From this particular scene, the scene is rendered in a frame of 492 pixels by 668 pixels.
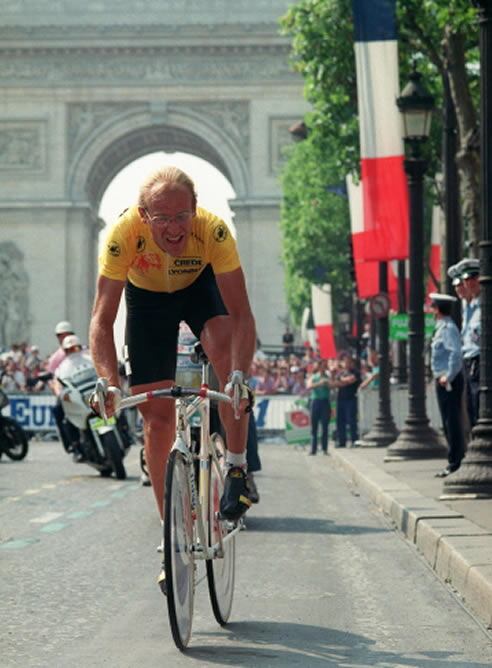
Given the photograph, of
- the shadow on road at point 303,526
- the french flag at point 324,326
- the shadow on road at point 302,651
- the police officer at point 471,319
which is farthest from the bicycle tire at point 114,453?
the french flag at point 324,326

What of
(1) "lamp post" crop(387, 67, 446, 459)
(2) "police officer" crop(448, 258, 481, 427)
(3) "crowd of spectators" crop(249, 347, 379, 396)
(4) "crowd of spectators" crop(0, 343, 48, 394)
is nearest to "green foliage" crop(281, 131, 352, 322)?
(3) "crowd of spectators" crop(249, 347, 379, 396)

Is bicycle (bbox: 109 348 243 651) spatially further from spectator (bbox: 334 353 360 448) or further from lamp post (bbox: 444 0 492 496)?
spectator (bbox: 334 353 360 448)

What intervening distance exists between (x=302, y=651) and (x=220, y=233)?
1.65 metres

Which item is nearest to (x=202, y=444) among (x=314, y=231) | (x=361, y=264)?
(x=361, y=264)

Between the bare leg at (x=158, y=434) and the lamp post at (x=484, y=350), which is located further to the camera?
the lamp post at (x=484, y=350)

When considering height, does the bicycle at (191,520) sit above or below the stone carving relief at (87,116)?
below

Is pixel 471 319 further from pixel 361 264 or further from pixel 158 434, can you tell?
pixel 361 264

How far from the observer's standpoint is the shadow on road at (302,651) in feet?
23.4

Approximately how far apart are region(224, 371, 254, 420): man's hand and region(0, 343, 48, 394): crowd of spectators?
31.5m

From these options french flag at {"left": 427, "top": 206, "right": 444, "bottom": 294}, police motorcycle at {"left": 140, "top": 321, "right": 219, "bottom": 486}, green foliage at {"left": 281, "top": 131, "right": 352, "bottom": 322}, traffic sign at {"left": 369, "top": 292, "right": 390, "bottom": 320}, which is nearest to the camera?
police motorcycle at {"left": 140, "top": 321, "right": 219, "bottom": 486}

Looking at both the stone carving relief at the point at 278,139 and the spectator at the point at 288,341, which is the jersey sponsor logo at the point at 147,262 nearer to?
the spectator at the point at 288,341

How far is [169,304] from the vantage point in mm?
8078

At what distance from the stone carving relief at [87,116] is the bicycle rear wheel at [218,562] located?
62.7m

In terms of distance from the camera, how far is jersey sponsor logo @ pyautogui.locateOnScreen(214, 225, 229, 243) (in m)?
7.83
